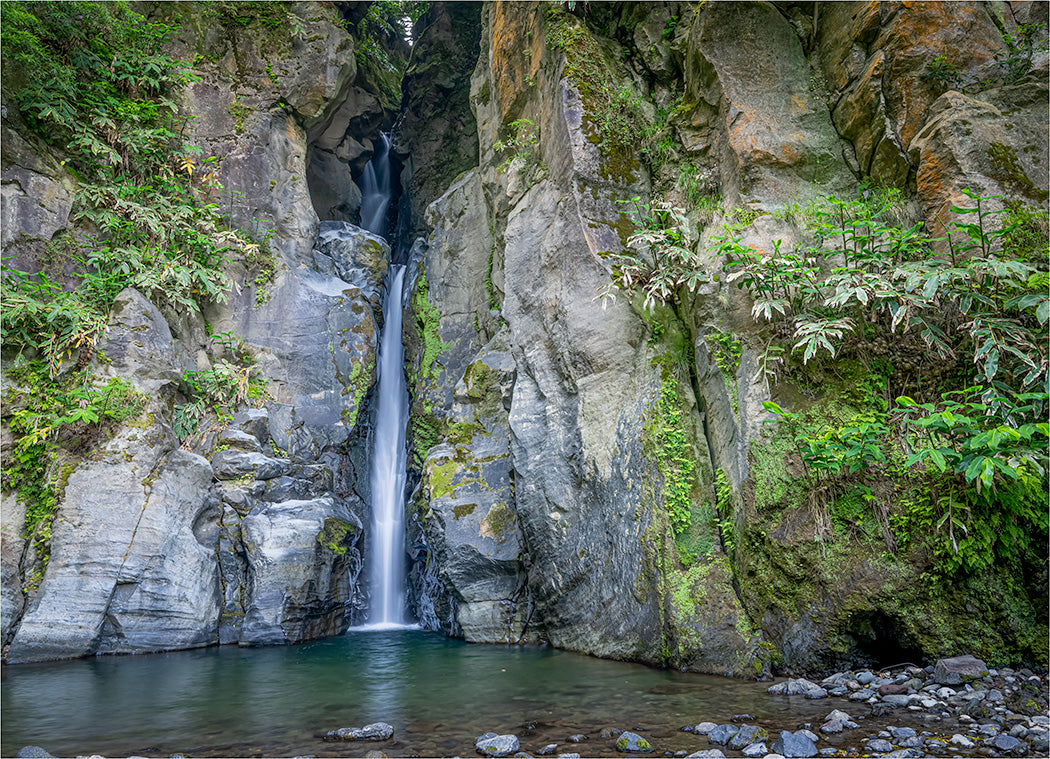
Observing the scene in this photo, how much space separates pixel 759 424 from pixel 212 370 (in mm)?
9376

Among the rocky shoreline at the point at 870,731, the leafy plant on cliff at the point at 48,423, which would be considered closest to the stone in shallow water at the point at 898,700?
the rocky shoreline at the point at 870,731

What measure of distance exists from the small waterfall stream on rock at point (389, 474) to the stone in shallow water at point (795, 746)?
8.34 meters

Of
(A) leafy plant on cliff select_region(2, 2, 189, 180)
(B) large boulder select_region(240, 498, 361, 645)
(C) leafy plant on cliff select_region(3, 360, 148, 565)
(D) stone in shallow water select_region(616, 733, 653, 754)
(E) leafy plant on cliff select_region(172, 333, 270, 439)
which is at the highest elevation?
(A) leafy plant on cliff select_region(2, 2, 189, 180)

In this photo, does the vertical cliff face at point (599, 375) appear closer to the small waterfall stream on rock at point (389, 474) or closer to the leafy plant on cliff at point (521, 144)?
the leafy plant on cliff at point (521, 144)

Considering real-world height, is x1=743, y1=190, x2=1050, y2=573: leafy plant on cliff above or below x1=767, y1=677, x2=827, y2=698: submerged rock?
above

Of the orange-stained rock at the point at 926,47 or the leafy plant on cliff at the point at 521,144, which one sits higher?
the leafy plant on cliff at the point at 521,144

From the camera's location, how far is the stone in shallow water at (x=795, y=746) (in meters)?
3.52

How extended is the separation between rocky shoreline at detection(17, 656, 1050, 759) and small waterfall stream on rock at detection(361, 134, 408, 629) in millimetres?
6874

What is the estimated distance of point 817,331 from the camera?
5.64 meters

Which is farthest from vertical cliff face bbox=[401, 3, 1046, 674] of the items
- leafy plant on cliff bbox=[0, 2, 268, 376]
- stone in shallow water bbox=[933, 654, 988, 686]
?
leafy plant on cliff bbox=[0, 2, 268, 376]

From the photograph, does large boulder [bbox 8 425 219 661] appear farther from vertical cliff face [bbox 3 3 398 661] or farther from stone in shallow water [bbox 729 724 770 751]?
stone in shallow water [bbox 729 724 770 751]

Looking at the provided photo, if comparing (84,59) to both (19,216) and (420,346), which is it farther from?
(420,346)

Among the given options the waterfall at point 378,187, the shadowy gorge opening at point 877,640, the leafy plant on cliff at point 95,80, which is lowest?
the shadowy gorge opening at point 877,640

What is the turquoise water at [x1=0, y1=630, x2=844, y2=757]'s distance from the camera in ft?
13.9
